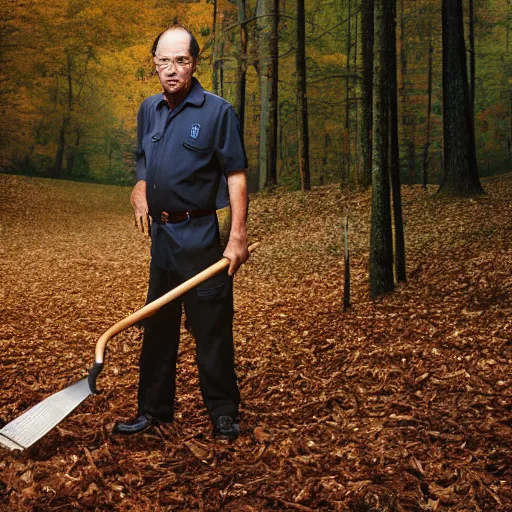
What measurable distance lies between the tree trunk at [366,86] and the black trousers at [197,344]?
1088 centimetres

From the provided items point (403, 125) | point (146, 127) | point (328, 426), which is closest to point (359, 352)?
point (328, 426)

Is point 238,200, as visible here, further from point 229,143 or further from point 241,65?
point 241,65

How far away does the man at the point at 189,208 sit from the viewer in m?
3.39

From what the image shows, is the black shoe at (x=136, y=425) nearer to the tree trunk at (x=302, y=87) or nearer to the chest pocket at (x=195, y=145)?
the chest pocket at (x=195, y=145)

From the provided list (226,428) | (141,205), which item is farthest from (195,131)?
(226,428)

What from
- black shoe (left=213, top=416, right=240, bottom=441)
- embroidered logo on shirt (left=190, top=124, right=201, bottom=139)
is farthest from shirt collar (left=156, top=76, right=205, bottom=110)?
black shoe (left=213, top=416, right=240, bottom=441)

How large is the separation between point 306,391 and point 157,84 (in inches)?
936

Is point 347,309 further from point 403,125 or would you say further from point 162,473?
point 403,125

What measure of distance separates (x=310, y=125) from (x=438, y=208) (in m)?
16.7

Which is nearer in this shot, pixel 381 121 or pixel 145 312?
pixel 145 312

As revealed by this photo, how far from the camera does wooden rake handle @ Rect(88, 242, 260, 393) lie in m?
3.26

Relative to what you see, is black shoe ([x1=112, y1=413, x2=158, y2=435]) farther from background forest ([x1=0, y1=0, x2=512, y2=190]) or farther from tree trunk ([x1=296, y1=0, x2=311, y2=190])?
background forest ([x1=0, y1=0, x2=512, y2=190])

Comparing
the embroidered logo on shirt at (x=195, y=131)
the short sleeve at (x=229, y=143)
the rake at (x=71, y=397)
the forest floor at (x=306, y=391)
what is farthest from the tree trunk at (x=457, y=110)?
the rake at (x=71, y=397)

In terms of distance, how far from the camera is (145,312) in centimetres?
332
